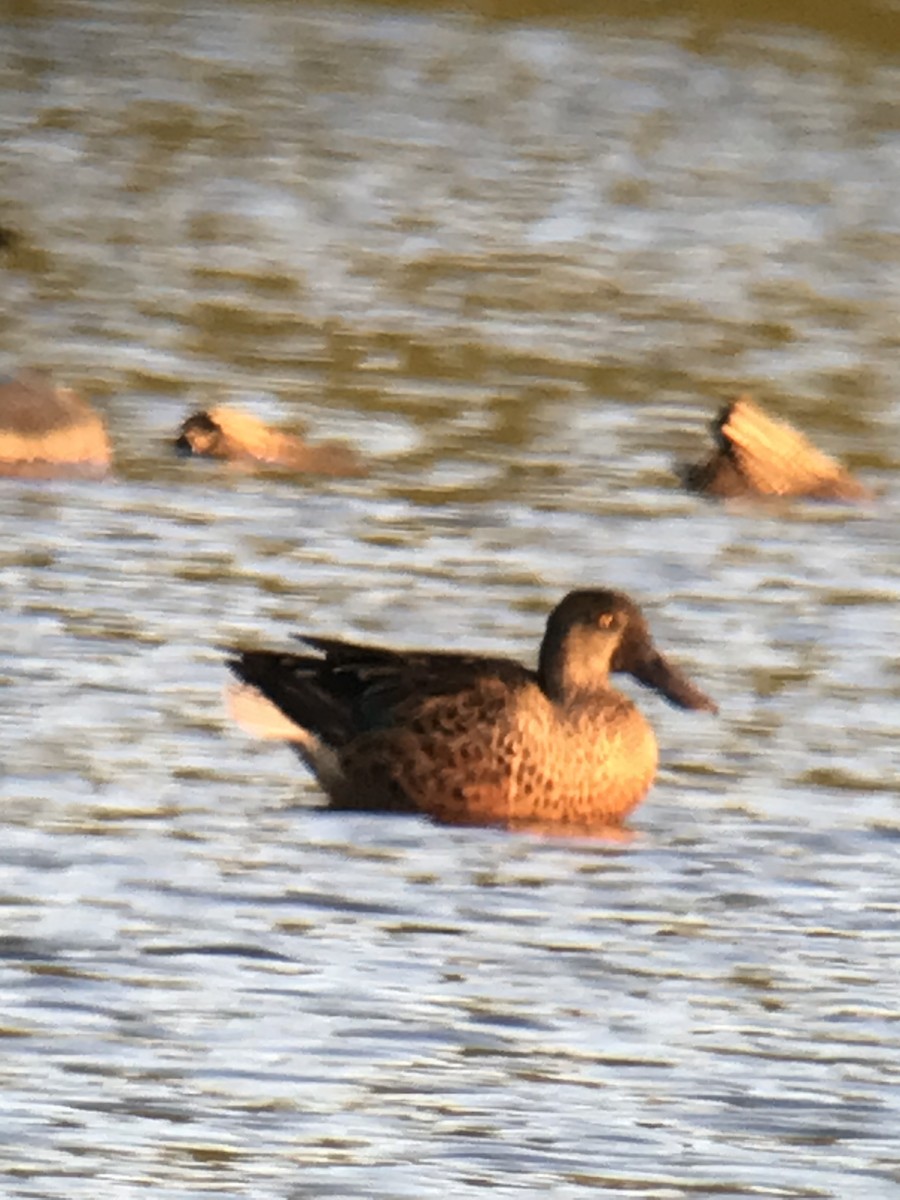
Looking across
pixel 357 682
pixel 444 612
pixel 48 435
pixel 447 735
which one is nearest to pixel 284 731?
pixel 357 682

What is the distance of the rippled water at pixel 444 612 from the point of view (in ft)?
20.9

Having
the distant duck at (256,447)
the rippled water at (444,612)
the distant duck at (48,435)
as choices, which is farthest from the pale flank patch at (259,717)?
the distant duck at (256,447)

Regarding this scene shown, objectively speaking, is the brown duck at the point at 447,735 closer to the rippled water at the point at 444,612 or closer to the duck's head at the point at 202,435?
the rippled water at the point at 444,612

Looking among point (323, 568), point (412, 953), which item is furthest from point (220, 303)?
point (412, 953)

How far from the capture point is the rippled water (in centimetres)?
637

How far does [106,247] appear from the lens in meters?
17.7

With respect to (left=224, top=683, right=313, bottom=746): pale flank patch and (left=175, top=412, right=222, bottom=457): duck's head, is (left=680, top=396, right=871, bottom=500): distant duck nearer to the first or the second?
(left=175, top=412, right=222, bottom=457): duck's head

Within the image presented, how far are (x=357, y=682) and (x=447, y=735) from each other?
0.88 feet

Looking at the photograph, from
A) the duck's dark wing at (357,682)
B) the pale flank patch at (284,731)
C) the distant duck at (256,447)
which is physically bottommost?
the distant duck at (256,447)

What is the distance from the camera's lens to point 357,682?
29.4ft

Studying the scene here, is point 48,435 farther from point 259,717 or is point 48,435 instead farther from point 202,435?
point 259,717

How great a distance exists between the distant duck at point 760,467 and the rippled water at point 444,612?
0.20 metres

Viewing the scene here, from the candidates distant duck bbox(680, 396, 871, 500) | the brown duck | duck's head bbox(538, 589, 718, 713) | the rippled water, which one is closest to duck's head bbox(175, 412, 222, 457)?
the rippled water

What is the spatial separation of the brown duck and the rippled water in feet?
0.45
